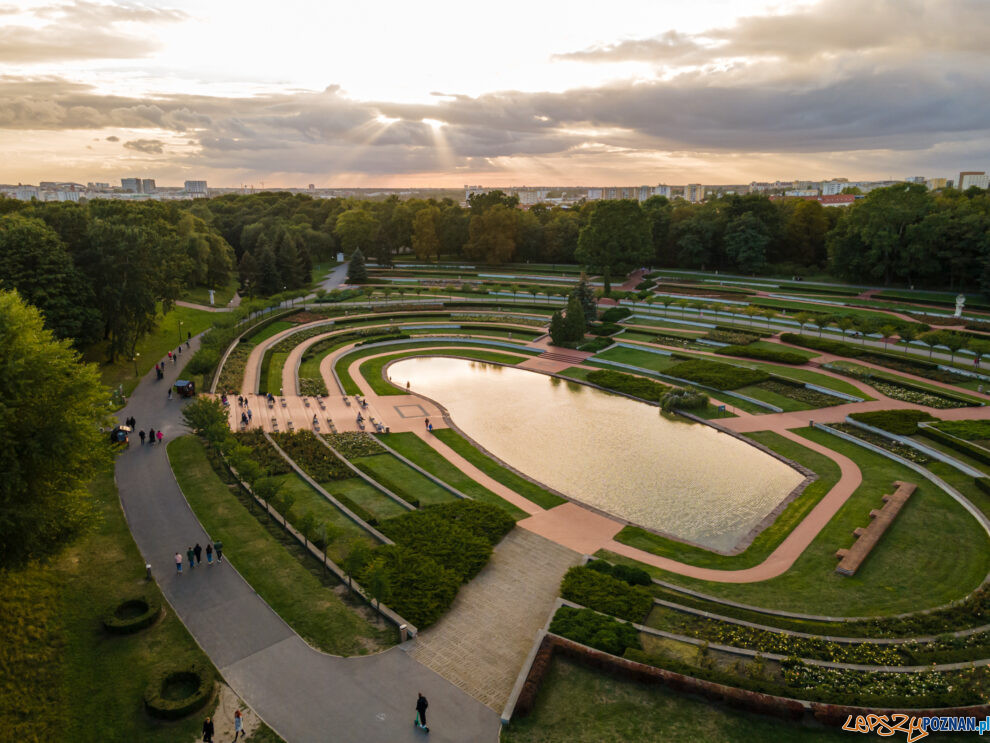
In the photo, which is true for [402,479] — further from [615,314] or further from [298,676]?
[615,314]

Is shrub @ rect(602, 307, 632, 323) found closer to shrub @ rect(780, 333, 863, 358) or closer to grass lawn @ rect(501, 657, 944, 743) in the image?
shrub @ rect(780, 333, 863, 358)

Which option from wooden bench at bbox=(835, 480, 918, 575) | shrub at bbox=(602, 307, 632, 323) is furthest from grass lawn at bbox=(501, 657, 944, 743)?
shrub at bbox=(602, 307, 632, 323)

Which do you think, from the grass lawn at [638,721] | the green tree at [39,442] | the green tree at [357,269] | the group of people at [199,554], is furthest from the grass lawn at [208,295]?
the grass lawn at [638,721]

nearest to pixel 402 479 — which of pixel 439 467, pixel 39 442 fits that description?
pixel 439 467

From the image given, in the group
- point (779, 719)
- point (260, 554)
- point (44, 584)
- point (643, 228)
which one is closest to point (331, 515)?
point (260, 554)

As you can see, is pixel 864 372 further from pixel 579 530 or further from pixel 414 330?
pixel 414 330

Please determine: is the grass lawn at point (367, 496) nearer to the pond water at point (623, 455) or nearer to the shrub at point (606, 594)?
the pond water at point (623, 455)
